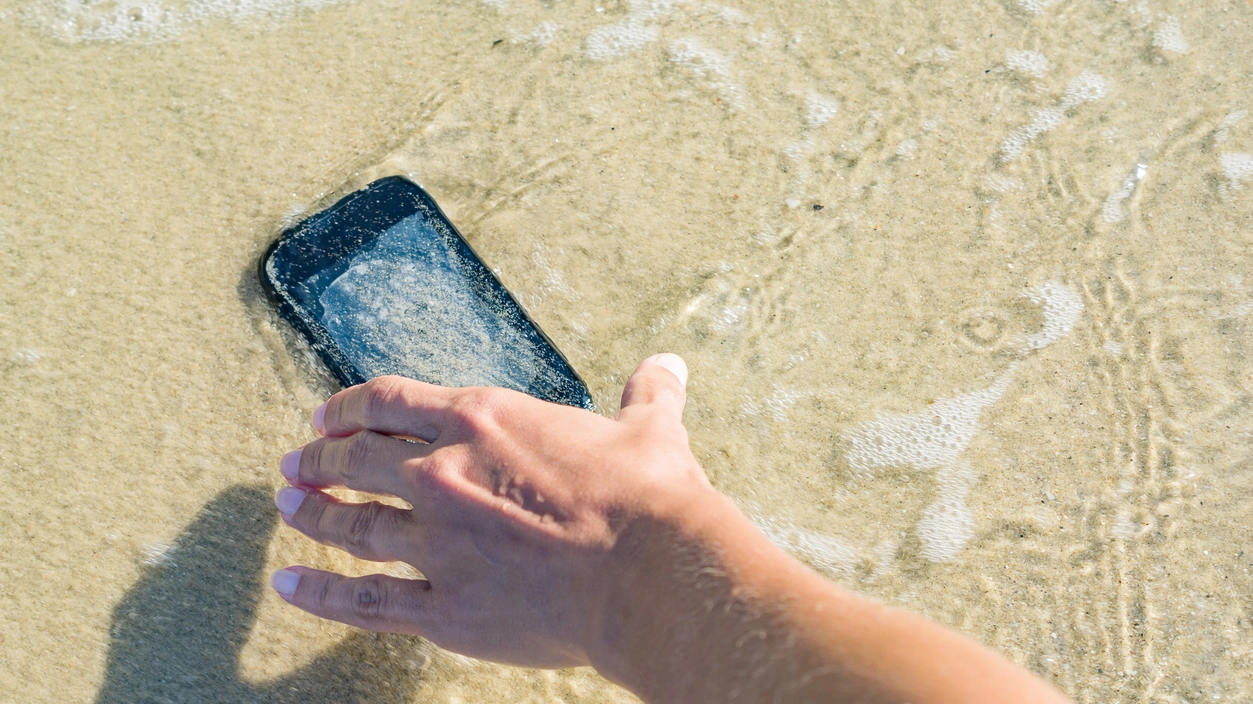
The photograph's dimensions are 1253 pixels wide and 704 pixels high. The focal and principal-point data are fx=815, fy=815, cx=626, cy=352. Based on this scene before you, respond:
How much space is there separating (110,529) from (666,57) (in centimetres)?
167

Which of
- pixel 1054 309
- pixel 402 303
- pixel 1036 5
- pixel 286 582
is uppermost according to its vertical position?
pixel 1036 5

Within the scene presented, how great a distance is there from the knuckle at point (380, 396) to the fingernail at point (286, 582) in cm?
30

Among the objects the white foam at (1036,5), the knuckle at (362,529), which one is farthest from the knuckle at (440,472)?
the white foam at (1036,5)

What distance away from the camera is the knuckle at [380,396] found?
1.39m

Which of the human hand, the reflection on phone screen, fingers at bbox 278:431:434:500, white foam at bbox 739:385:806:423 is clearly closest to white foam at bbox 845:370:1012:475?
white foam at bbox 739:385:806:423

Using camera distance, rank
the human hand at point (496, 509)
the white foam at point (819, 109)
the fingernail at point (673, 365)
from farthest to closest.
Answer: the white foam at point (819, 109)
the fingernail at point (673, 365)
the human hand at point (496, 509)

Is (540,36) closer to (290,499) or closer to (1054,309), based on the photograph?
(290,499)

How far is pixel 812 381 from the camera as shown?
6.08ft

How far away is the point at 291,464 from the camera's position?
60.3 inches

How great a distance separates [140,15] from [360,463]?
1473mm

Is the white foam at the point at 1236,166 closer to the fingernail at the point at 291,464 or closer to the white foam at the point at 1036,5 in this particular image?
the white foam at the point at 1036,5

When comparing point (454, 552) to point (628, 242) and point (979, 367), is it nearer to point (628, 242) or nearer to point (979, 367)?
point (628, 242)

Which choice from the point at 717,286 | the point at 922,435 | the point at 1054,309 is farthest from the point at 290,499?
the point at 1054,309

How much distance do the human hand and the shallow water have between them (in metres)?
0.30
